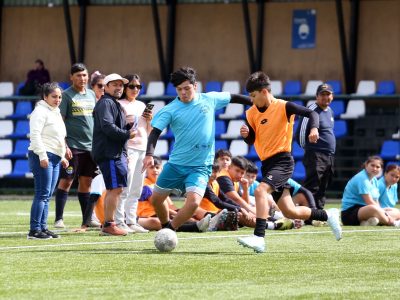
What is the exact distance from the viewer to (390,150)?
25.7m

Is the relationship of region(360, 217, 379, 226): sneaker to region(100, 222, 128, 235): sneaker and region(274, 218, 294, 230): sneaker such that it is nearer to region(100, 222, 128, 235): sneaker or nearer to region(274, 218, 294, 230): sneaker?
region(274, 218, 294, 230): sneaker

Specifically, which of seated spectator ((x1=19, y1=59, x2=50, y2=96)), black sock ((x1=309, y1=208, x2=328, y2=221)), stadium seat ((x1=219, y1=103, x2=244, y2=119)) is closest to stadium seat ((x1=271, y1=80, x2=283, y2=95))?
stadium seat ((x1=219, y1=103, x2=244, y2=119))

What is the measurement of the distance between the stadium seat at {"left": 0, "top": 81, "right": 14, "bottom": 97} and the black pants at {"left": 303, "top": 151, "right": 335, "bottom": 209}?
48.4ft

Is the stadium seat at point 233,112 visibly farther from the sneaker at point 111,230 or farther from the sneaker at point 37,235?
the sneaker at point 37,235

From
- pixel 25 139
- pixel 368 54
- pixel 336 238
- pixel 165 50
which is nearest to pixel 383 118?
pixel 368 54

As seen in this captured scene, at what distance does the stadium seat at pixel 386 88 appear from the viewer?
2752 centimetres

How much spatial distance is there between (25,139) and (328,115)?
500 inches

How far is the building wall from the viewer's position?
28.6m

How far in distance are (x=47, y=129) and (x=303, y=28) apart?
655 inches

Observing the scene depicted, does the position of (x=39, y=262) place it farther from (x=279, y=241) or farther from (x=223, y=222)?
(x=223, y=222)

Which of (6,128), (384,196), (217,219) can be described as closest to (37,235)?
(217,219)

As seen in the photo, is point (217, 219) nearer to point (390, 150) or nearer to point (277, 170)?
point (277, 170)

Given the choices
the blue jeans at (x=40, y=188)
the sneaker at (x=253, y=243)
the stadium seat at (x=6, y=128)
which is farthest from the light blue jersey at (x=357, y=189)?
the stadium seat at (x=6, y=128)

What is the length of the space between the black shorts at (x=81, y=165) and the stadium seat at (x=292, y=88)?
13224 mm
